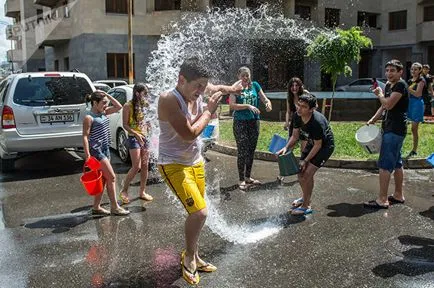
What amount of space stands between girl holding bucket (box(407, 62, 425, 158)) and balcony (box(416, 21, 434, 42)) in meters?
30.2

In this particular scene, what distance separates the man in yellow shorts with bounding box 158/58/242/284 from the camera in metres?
3.76

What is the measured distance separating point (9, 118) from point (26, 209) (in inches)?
97.7

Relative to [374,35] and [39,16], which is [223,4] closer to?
[374,35]

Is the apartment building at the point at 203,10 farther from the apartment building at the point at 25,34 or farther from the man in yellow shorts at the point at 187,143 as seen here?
the man in yellow shorts at the point at 187,143

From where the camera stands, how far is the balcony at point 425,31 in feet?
118

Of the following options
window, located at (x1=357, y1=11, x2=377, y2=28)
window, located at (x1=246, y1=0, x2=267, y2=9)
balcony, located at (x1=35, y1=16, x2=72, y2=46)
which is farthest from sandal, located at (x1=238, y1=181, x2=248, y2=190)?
window, located at (x1=357, y1=11, x2=377, y2=28)

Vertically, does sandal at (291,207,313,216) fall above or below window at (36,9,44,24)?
below

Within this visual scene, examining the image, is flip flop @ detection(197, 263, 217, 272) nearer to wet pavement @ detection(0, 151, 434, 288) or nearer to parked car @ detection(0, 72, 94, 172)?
wet pavement @ detection(0, 151, 434, 288)

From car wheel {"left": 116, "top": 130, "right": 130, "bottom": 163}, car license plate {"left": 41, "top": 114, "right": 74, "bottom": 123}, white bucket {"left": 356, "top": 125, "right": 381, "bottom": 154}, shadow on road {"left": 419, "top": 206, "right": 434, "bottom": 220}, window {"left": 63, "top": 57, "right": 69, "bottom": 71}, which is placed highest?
window {"left": 63, "top": 57, "right": 69, "bottom": 71}

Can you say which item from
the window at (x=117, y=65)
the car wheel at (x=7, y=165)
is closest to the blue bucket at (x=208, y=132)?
the car wheel at (x=7, y=165)

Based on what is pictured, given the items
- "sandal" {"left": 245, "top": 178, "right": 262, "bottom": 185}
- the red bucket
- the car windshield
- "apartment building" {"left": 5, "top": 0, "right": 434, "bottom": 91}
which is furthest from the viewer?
"apartment building" {"left": 5, "top": 0, "right": 434, "bottom": 91}

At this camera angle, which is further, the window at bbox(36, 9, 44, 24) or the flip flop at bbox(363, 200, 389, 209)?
the window at bbox(36, 9, 44, 24)

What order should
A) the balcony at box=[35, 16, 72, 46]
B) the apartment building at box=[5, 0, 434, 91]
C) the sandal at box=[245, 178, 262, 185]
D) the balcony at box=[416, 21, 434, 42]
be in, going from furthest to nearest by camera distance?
the balcony at box=[416, 21, 434, 42], the balcony at box=[35, 16, 72, 46], the apartment building at box=[5, 0, 434, 91], the sandal at box=[245, 178, 262, 185]

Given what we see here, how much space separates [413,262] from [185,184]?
7.95 ft
